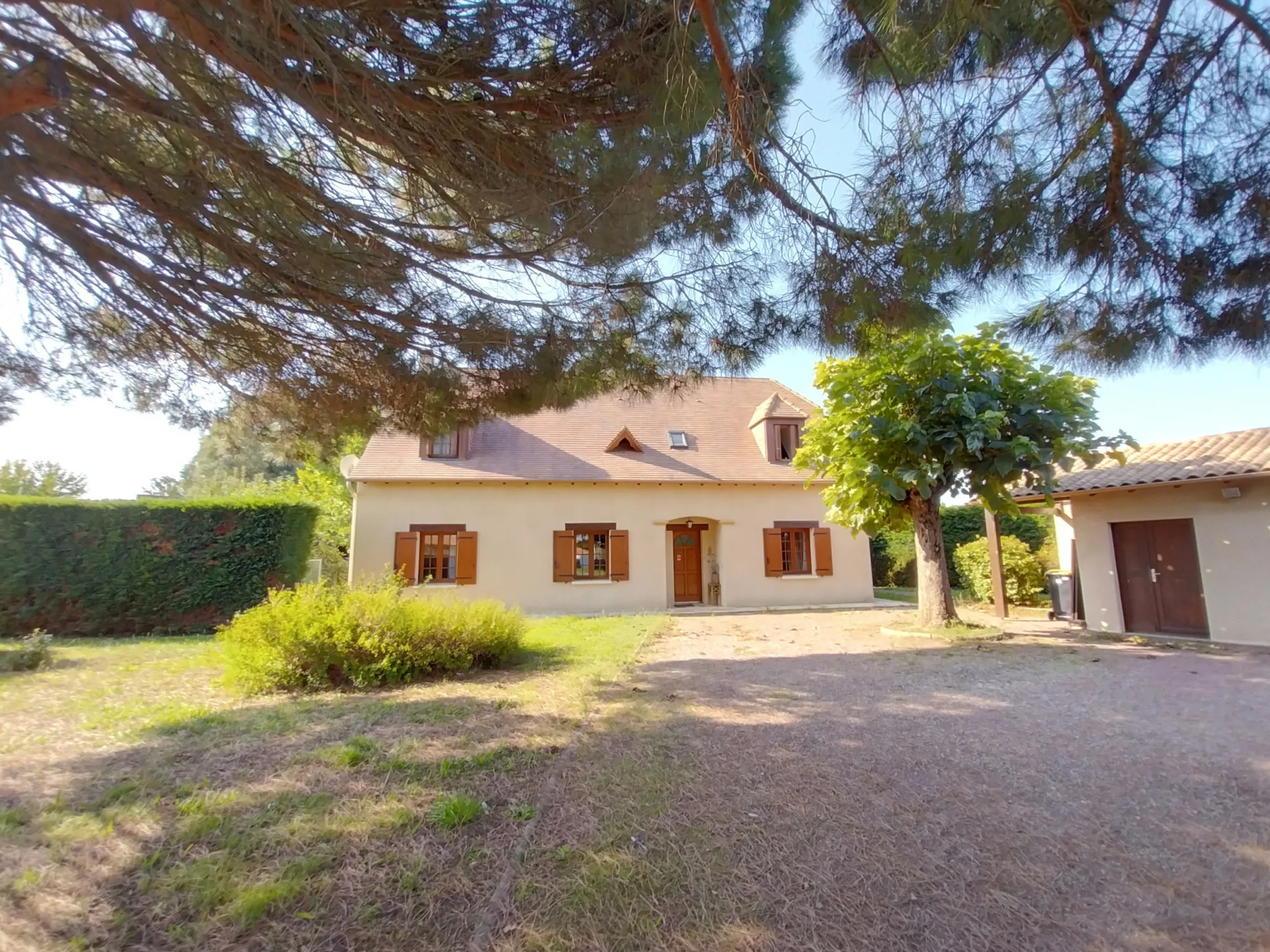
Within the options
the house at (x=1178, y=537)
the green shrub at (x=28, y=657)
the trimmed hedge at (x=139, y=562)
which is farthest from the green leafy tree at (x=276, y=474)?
the house at (x=1178, y=537)

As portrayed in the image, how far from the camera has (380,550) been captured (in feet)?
42.5

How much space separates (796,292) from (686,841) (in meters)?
3.25

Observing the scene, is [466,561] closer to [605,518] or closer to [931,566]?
[605,518]

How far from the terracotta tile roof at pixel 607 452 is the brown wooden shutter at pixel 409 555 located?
1329mm

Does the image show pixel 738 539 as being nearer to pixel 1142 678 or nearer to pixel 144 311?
pixel 1142 678

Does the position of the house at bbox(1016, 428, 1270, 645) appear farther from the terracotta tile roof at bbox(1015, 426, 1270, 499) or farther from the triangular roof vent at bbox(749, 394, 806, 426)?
the triangular roof vent at bbox(749, 394, 806, 426)

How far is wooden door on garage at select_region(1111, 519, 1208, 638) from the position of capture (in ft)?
29.8

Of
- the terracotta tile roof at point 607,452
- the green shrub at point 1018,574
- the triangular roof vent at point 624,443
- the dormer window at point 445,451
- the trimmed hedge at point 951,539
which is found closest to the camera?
the terracotta tile roof at point 607,452

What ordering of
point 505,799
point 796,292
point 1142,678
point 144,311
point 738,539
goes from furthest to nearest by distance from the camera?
point 738,539 < point 1142,678 < point 144,311 < point 796,292 < point 505,799

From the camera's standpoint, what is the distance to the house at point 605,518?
43.3 ft

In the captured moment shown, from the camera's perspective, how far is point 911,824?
117 inches

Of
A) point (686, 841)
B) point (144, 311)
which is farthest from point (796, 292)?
point (144, 311)

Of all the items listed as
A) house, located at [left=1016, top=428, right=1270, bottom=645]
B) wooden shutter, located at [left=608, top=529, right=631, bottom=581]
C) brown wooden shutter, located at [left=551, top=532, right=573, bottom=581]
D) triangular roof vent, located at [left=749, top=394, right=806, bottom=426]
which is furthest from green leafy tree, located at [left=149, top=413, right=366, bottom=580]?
house, located at [left=1016, top=428, right=1270, bottom=645]

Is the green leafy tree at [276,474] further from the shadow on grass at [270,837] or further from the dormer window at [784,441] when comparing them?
the dormer window at [784,441]
